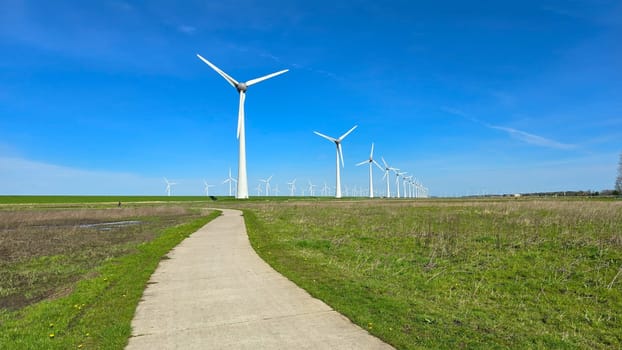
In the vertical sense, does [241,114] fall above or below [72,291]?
above

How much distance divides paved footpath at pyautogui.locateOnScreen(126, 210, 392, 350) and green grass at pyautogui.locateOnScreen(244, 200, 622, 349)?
21.3 inches

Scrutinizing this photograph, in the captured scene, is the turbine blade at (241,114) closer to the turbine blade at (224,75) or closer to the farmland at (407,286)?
the turbine blade at (224,75)

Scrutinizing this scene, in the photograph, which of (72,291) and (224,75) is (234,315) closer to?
(72,291)

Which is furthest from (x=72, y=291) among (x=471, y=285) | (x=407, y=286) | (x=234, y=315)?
(x=471, y=285)

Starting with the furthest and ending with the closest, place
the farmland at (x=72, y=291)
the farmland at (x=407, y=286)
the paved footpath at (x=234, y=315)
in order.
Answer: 1. the farmland at (x=407, y=286)
2. the farmland at (x=72, y=291)
3. the paved footpath at (x=234, y=315)

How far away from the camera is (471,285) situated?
11.1 m

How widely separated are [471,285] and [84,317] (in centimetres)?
966

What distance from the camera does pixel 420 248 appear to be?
17.3 metres

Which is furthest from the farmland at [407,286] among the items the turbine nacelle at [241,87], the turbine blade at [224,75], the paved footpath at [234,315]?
the turbine nacelle at [241,87]

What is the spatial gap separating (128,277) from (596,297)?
12.8m

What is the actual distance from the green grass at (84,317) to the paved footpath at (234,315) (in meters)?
0.35

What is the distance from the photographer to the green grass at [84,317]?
22.4ft

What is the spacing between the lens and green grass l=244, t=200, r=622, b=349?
24.1 ft

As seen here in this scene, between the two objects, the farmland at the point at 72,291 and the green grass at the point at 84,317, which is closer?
the green grass at the point at 84,317
